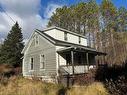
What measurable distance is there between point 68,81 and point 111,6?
107ft

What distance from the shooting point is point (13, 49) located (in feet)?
135

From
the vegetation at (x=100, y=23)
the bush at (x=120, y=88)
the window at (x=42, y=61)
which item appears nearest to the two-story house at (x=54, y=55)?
the window at (x=42, y=61)

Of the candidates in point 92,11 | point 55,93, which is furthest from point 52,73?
point 92,11

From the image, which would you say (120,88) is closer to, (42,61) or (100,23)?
(42,61)

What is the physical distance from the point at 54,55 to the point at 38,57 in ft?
12.3

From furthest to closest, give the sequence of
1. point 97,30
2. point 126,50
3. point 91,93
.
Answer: point 97,30 < point 126,50 < point 91,93

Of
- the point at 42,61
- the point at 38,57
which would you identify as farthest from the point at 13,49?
the point at 42,61

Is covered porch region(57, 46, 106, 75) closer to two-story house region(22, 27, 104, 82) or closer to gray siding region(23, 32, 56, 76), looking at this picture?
two-story house region(22, 27, 104, 82)

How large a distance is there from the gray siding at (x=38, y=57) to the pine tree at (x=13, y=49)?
465 inches

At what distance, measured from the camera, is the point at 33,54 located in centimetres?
2678

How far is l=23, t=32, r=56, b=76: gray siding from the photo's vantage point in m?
22.9

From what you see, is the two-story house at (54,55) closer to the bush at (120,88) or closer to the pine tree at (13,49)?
the bush at (120,88)

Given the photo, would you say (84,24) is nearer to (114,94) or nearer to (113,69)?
(113,69)

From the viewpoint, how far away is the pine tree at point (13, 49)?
130 feet
